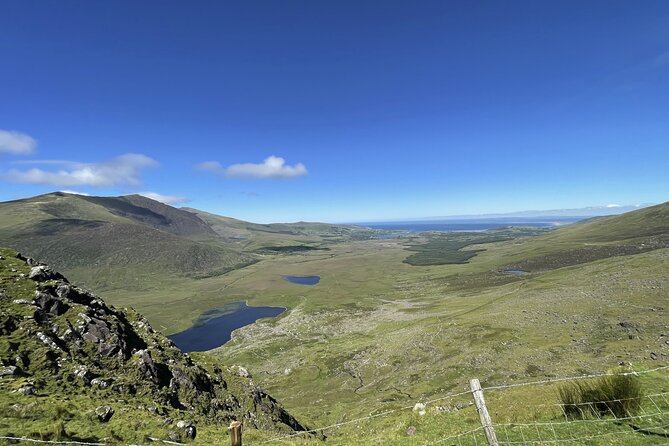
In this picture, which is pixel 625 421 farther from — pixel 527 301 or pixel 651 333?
pixel 527 301

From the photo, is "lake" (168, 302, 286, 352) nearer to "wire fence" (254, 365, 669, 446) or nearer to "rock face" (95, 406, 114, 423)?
"rock face" (95, 406, 114, 423)

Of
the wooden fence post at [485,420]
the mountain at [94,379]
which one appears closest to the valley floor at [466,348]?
the wooden fence post at [485,420]

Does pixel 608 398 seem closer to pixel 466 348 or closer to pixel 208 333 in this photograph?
pixel 466 348

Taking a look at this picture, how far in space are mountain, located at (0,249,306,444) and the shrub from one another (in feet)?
76.5

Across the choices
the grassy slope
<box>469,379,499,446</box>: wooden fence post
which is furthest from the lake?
<box>469,379,499,446</box>: wooden fence post

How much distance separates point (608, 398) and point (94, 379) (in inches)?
1365

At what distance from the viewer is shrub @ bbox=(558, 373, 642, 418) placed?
57.4ft

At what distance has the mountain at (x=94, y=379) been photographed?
19.8m

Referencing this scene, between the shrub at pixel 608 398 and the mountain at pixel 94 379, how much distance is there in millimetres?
23325

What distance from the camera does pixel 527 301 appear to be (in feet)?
387

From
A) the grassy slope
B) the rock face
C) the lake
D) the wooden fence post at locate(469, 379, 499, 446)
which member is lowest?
the lake

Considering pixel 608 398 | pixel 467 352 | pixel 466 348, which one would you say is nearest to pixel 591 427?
pixel 608 398

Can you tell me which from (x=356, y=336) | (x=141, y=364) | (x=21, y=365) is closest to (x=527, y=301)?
(x=356, y=336)

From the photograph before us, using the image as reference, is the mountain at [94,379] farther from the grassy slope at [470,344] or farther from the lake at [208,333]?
the lake at [208,333]
